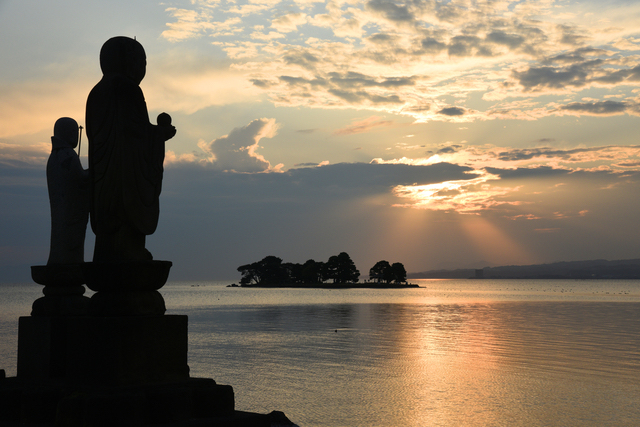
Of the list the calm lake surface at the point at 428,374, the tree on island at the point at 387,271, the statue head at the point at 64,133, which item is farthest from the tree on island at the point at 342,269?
the statue head at the point at 64,133

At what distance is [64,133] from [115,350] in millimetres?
3643

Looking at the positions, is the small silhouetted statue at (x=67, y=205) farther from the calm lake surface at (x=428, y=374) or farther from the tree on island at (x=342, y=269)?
the tree on island at (x=342, y=269)

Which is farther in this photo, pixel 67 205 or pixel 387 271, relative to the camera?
pixel 387 271

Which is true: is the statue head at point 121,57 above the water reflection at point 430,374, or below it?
above

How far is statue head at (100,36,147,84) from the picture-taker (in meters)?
6.88

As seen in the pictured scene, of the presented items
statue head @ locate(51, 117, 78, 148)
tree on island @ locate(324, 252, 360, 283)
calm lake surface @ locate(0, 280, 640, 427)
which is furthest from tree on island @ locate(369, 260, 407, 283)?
statue head @ locate(51, 117, 78, 148)

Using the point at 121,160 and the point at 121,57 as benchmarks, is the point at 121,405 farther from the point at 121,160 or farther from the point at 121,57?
the point at 121,57

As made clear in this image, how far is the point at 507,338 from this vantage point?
3369 cm

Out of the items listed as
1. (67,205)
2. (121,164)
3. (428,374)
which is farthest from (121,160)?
(428,374)

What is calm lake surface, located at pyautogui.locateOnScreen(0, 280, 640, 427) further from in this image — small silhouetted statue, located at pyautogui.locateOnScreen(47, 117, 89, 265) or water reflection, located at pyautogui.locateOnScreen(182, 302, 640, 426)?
small silhouetted statue, located at pyautogui.locateOnScreen(47, 117, 89, 265)

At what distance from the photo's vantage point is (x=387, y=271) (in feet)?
614

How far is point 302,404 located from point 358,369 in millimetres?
6129

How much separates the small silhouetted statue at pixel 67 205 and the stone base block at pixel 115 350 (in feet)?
4.09

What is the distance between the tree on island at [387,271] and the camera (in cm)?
18501
